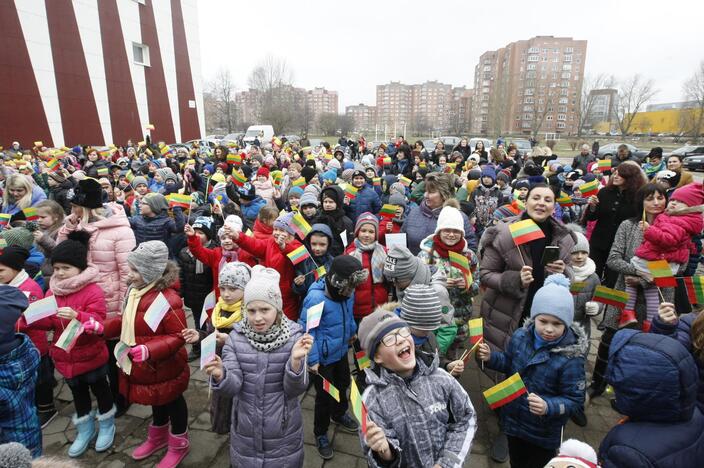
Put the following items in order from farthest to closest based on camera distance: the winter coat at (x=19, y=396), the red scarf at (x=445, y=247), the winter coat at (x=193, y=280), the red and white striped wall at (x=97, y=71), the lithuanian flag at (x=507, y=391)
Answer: the red and white striped wall at (x=97, y=71) < the winter coat at (x=193, y=280) < the red scarf at (x=445, y=247) < the winter coat at (x=19, y=396) < the lithuanian flag at (x=507, y=391)

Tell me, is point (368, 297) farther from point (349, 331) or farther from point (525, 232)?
point (525, 232)

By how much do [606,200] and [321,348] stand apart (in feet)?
13.5

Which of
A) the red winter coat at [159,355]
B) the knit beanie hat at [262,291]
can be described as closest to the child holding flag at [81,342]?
the red winter coat at [159,355]

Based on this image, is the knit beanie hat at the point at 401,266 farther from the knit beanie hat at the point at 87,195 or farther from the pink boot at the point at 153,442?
the knit beanie hat at the point at 87,195

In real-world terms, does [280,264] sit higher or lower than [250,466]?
higher

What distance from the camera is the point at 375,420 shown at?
1782 millimetres

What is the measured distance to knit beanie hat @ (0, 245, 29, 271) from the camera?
284 centimetres

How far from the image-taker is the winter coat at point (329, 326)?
9.47 ft

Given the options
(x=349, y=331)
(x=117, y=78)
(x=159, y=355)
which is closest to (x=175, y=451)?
(x=159, y=355)

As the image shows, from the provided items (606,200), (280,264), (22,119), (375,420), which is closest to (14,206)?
(280,264)

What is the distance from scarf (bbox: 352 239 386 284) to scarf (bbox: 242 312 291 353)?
4.03ft

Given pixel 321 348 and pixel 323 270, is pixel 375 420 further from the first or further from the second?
pixel 323 270

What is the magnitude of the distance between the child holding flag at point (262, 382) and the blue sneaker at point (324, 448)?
2.49 ft

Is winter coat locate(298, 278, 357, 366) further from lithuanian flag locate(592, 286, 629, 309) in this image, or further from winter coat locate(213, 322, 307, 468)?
lithuanian flag locate(592, 286, 629, 309)
